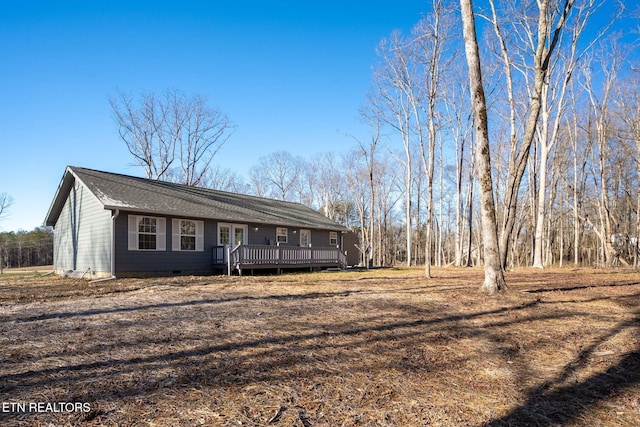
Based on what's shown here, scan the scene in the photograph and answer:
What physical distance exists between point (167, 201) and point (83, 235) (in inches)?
141

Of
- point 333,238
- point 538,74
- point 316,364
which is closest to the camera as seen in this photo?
point 316,364

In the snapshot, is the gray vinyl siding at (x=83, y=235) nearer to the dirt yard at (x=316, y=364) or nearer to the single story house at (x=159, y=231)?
the single story house at (x=159, y=231)

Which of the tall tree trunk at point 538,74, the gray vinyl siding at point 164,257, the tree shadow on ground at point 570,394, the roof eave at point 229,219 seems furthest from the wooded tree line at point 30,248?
the tree shadow on ground at point 570,394

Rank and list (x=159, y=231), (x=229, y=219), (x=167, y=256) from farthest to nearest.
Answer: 1. (x=229, y=219)
2. (x=167, y=256)
3. (x=159, y=231)

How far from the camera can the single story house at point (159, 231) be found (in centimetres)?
1371

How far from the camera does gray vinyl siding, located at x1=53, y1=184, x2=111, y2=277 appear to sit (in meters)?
13.8

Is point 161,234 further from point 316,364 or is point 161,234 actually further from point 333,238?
point 316,364

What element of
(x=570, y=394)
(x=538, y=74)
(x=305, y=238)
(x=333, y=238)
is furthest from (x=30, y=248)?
(x=570, y=394)

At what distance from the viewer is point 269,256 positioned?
16969 mm

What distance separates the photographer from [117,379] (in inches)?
135

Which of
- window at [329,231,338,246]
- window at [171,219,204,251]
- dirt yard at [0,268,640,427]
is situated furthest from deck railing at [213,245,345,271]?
dirt yard at [0,268,640,427]

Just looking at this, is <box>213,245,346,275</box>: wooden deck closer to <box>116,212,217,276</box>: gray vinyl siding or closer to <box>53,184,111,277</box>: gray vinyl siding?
<box>116,212,217,276</box>: gray vinyl siding

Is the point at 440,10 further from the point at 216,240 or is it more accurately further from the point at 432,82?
the point at 216,240

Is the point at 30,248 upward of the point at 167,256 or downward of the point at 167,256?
downward
